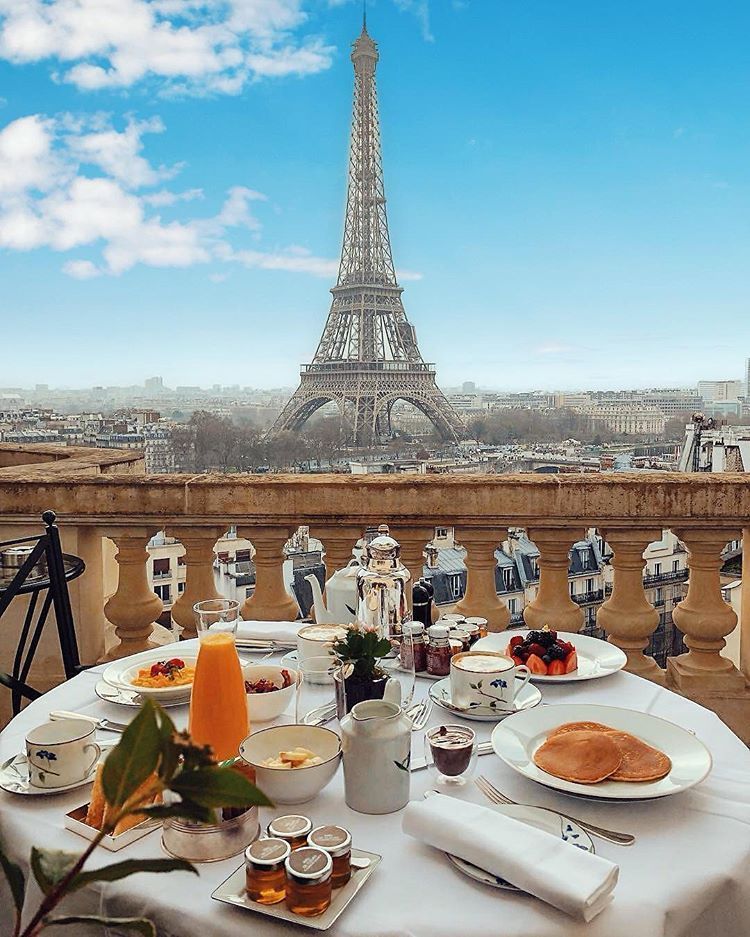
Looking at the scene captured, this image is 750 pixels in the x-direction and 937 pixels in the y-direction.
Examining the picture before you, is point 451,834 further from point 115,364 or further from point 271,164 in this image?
point 271,164

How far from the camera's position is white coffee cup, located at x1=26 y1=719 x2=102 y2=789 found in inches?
47.9

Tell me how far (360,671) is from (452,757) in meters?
0.21

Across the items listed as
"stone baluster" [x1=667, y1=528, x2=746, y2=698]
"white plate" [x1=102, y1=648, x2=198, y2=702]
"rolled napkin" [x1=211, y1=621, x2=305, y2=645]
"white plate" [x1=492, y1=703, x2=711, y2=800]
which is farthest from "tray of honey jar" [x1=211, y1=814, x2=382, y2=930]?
"stone baluster" [x1=667, y1=528, x2=746, y2=698]

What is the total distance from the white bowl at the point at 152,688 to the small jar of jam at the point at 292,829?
1.51ft

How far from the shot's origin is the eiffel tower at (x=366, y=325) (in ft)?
72.7

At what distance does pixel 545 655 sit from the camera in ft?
5.44

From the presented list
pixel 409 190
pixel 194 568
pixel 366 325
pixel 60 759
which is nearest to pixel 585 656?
pixel 60 759

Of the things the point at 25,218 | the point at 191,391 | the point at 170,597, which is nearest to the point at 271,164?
the point at 25,218

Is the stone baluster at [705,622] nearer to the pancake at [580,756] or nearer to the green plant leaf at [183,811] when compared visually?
the pancake at [580,756]

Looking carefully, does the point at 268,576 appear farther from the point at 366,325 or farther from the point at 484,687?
the point at 366,325

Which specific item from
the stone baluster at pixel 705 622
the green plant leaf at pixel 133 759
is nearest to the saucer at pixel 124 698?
the green plant leaf at pixel 133 759

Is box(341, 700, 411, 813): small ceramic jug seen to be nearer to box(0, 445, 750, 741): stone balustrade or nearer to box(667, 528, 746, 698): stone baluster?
box(0, 445, 750, 741): stone balustrade

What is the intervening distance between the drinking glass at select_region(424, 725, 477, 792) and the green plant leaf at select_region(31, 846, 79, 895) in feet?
2.45

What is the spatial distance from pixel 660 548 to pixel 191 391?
7.85 m
